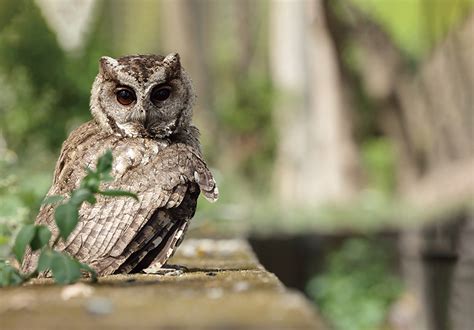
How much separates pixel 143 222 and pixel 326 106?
18.6 meters

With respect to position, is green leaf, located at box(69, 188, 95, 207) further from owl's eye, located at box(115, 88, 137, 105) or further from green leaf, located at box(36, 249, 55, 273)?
owl's eye, located at box(115, 88, 137, 105)

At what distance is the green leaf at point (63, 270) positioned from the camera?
4.06 meters

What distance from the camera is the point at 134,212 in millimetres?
4988

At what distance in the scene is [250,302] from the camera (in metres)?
3.37

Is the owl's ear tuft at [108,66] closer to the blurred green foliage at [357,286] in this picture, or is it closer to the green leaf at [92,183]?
the green leaf at [92,183]

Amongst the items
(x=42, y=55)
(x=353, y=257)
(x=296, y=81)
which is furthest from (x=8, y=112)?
(x=296, y=81)

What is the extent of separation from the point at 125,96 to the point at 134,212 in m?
0.73

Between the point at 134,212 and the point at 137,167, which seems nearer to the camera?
the point at 134,212

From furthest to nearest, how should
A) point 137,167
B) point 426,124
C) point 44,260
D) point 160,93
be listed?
point 426,124
point 160,93
point 137,167
point 44,260

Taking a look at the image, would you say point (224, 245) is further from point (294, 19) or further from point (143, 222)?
point (294, 19)

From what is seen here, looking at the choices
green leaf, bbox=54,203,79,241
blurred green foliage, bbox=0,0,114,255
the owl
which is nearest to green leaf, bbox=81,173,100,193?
green leaf, bbox=54,203,79,241

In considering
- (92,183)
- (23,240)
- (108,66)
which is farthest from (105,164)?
(108,66)

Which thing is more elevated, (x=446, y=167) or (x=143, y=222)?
(x=143, y=222)

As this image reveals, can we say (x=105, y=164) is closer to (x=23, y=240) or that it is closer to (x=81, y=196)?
(x=81, y=196)
